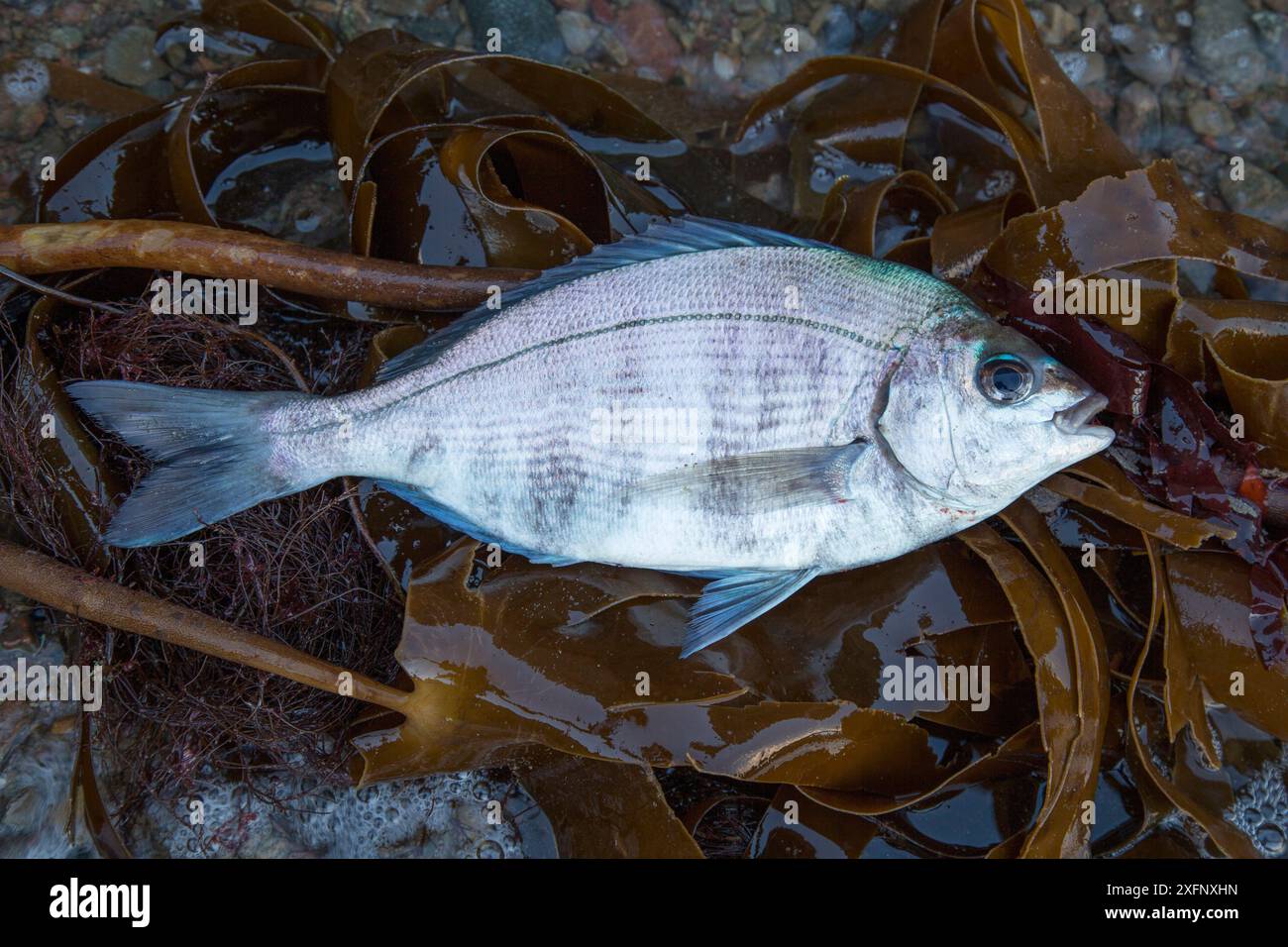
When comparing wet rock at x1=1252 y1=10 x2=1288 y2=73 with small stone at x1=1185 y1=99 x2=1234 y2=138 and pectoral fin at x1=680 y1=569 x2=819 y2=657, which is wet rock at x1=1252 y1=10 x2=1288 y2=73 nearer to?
small stone at x1=1185 y1=99 x2=1234 y2=138

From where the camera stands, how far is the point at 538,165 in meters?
3.27

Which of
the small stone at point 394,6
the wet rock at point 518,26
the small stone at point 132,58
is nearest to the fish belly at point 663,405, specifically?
the wet rock at point 518,26

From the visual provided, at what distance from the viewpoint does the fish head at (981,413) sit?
261 centimetres

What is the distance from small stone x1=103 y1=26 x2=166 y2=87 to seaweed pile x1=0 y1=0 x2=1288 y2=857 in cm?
37

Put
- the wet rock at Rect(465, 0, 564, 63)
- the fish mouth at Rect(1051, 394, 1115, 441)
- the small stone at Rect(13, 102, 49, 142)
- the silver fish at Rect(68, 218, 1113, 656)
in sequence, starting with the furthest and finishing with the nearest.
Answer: the wet rock at Rect(465, 0, 564, 63), the small stone at Rect(13, 102, 49, 142), the silver fish at Rect(68, 218, 1113, 656), the fish mouth at Rect(1051, 394, 1115, 441)

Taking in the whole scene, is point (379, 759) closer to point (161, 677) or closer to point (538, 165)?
point (161, 677)

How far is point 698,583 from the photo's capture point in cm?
303

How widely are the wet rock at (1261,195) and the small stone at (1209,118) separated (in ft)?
0.64

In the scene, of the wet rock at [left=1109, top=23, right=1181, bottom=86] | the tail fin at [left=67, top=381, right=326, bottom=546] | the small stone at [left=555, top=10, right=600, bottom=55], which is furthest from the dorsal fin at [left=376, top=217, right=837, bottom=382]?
the wet rock at [left=1109, top=23, right=1181, bottom=86]

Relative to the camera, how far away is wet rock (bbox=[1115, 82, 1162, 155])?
143 inches

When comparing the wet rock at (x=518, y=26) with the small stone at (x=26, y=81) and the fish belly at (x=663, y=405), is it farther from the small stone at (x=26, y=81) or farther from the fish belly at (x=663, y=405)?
the small stone at (x=26, y=81)

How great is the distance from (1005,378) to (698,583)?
118 cm

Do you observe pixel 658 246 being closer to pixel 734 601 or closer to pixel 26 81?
pixel 734 601
